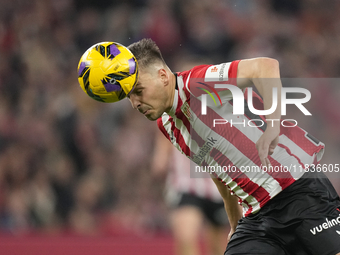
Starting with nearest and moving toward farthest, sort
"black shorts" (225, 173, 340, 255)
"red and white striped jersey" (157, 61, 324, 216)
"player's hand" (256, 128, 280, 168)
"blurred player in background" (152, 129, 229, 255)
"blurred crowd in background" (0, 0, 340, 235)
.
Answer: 1. "player's hand" (256, 128, 280, 168)
2. "black shorts" (225, 173, 340, 255)
3. "red and white striped jersey" (157, 61, 324, 216)
4. "blurred player in background" (152, 129, 229, 255)
5. "blurred crowd in background" (0, 0, 340, 235)

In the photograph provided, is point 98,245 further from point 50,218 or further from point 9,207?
point 9,207

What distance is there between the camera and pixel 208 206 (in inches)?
192

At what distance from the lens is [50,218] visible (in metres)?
7.02

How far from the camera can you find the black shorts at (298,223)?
254 centimetres

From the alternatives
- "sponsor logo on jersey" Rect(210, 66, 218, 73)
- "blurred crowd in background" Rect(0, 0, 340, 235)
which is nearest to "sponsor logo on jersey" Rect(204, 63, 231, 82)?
"sponsor logo on jersey" Rect(210, 66, 218, 73)

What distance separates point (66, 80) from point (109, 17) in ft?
Result: 5.13

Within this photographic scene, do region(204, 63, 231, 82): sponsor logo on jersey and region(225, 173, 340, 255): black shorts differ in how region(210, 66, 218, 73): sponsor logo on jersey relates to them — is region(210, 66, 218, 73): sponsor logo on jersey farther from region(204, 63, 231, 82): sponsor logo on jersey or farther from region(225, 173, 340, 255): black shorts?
region(225, 173, 340, 255): black shorts

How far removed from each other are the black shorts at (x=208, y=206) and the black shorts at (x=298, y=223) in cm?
195

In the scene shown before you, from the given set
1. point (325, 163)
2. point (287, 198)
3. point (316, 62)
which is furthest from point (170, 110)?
point (316, 62)

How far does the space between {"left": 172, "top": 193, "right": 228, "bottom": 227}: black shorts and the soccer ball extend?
2452 millimetres

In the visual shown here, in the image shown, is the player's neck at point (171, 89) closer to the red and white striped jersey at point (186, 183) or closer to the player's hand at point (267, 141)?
the player's hand at point (267, 141)

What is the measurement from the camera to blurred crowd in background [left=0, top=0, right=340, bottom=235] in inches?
280

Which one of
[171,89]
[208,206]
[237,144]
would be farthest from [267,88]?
[208,206]

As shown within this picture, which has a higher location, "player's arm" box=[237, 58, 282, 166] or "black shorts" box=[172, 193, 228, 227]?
"player's arm" box=[237, 58, 282, 166]
